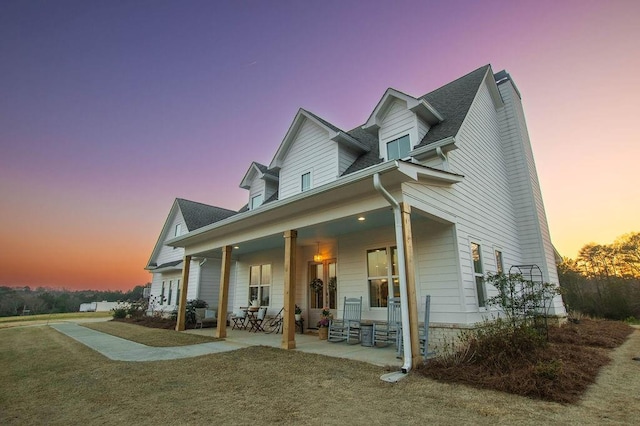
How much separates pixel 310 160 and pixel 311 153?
25 centimetres

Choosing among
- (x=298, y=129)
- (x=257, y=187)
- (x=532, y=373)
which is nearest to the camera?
(x=532, y=373)

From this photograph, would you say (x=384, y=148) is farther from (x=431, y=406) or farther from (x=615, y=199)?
(x=615, y=199)

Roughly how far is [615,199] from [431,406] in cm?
1665

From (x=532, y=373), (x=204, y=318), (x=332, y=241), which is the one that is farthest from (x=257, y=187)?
(x=532, y=373)

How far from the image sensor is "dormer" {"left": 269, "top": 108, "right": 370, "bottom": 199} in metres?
9.70

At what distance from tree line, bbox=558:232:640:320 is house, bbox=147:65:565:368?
197 inches

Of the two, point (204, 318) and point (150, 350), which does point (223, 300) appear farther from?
point (204, 318)

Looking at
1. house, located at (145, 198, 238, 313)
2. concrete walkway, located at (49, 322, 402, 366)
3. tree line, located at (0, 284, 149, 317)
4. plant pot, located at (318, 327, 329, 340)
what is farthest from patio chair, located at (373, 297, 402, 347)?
tree line, located at (0, 284, 149, 317)

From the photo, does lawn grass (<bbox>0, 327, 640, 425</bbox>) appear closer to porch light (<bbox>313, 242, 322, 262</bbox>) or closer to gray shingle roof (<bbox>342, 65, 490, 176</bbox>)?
porch light (<bbox>313, 242, 322, 262</bbox>)

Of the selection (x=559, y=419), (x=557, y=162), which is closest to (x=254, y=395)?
(x=559, y=419)

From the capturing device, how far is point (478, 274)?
7.56m

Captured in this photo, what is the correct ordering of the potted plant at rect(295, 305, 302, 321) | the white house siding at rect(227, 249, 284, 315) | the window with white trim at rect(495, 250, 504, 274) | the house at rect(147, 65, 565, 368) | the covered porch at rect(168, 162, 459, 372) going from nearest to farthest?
1. the covered porch at rect(168, 162, 459, 372)
2. the house at rect(147, 65, 565, 368)
3. the window with white trim at rect(495, 250, 504, 274)
4. the potted plant at rect(295, 305, 302, 321)
5. the white house siding at rect(227, 249, 284, 315)

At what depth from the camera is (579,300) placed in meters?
18.2

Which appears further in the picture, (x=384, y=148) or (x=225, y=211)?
(x=225, y=211)
